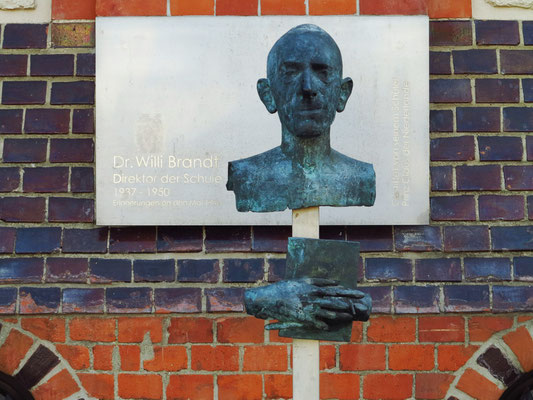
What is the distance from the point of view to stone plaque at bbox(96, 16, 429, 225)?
326cm

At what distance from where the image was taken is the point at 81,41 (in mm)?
3346

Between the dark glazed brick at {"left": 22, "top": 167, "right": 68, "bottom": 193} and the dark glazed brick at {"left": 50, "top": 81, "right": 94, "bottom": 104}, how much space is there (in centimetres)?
25

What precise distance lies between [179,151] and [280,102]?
1041mm

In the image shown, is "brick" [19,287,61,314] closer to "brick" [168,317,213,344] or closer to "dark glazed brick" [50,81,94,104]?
"brick" [168,317,213,344]

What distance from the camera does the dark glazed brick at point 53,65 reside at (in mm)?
3334

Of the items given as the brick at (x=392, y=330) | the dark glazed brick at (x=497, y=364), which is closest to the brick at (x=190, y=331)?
the brick at (x=392, y=330)

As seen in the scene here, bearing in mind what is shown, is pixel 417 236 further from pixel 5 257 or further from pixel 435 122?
pixel 5 257

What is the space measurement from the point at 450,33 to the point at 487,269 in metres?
0.86

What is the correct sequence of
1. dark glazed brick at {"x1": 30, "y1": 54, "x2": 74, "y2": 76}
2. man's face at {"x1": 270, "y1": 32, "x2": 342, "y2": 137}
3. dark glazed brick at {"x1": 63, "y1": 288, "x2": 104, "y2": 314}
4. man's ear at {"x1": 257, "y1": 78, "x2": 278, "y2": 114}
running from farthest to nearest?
dark glazed brick at {"x1": 30, "y1": 54, "x2": 74, "y2": 76}, dark glazed brick at {"x1": 63, "y1": 288, "x2": 104, "y2": 314}, man's ear at {"x1": 257, "y1": 78, "x2": 278, "y2": 114}, man's face at {"x1": 270, "y1": 32, "x2": 342, "y2": 137}

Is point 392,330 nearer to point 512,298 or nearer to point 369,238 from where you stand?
point 369,238

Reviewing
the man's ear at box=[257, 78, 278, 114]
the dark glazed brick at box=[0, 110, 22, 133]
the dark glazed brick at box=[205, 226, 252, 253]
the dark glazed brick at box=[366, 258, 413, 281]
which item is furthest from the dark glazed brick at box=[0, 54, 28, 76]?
the dark glazed brick at box=[366, 258, 413, 281]

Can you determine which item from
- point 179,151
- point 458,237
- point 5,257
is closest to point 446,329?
point 458,237

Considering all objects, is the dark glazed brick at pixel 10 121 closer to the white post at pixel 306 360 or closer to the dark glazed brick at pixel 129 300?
the dark glazed brick at pixel 129 300

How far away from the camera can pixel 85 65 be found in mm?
3336
